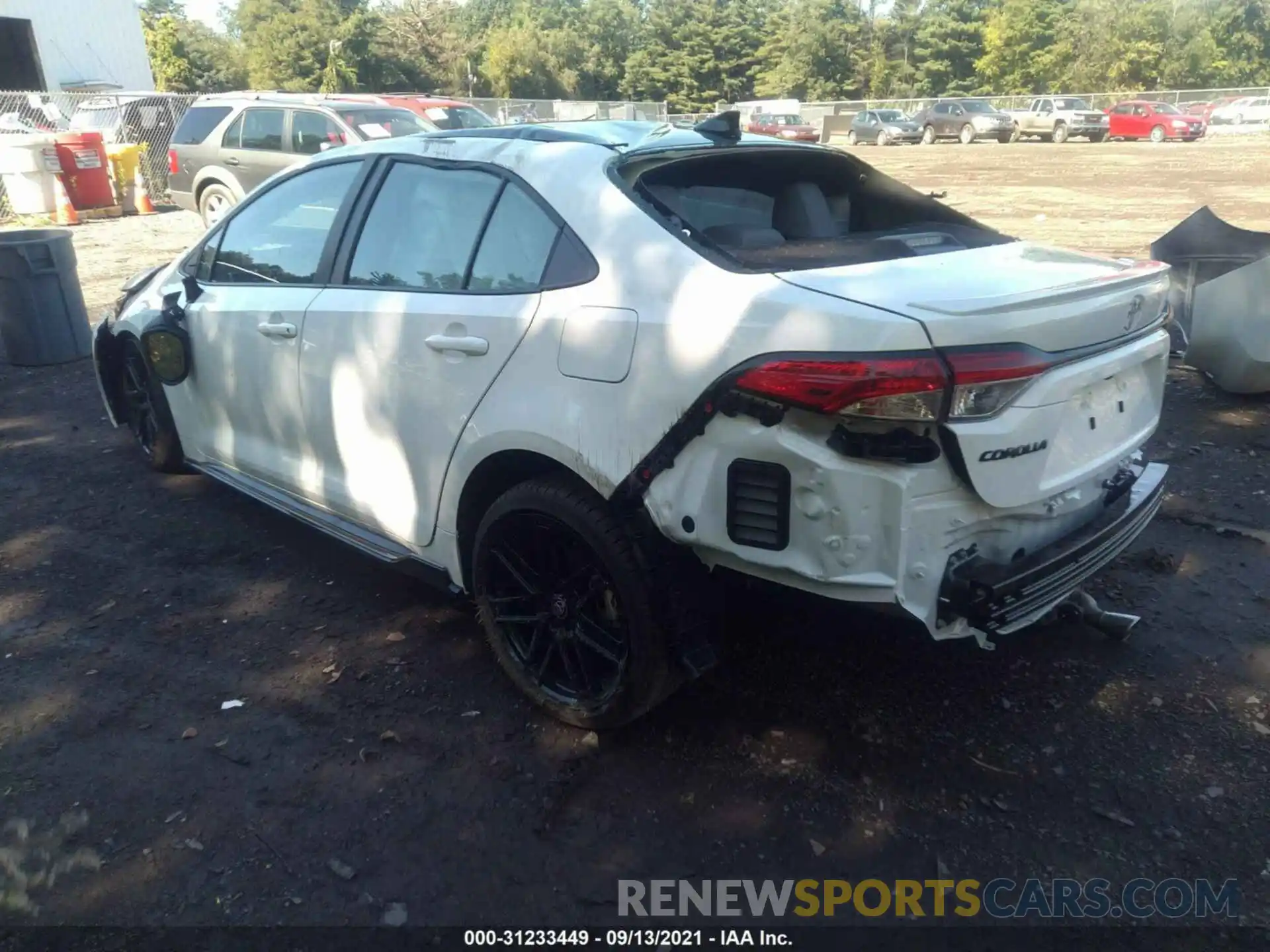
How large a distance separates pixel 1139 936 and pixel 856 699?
1.09 meters

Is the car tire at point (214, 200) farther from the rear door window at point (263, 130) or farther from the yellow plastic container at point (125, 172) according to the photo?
the yellow plastic container at point (125, 172)

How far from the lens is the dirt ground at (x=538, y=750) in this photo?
2.62 m

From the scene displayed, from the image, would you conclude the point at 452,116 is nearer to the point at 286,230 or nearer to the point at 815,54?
the point at 286,230

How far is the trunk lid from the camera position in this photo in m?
2.41

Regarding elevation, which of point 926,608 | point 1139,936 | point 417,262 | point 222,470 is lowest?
point 1139,936

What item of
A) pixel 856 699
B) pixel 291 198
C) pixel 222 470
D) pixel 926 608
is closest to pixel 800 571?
pixel 926 608

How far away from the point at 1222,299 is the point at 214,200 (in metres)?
12.2

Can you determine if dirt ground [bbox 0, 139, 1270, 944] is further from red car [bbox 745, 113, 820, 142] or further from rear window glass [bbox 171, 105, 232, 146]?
red car [bbox 745, 113, 820, 142]

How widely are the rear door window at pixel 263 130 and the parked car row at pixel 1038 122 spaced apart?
23719mm

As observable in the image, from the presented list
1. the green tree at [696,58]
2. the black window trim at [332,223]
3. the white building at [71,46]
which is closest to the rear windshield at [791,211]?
the black window trim at [332,223]

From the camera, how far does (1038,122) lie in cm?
3753

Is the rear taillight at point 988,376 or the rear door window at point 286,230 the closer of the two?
the rear taillight at point 988,376

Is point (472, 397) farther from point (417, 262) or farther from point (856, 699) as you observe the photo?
point (856, 699)

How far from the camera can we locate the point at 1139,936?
2.39 m
